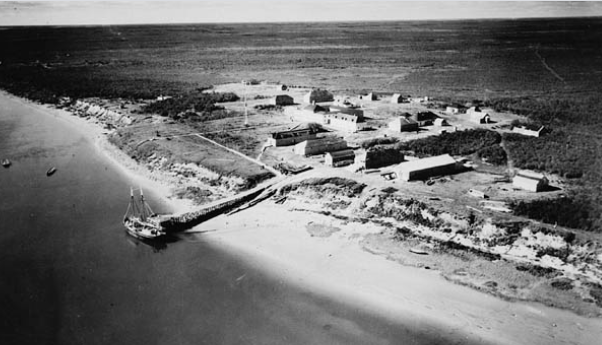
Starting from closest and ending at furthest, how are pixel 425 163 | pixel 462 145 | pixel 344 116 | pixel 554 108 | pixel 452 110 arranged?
pixel 425 163, pixel 462 145, pixel 344 116, pixel 452 110, pixel 554 108

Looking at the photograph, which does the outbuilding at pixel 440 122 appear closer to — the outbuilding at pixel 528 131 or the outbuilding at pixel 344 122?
the outbuilding at pixel 528 131

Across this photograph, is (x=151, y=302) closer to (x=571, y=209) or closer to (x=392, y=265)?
(x=392, y=265)

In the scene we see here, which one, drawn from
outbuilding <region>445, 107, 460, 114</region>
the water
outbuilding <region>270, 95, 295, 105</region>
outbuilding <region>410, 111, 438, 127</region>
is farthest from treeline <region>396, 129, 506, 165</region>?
outbuilding <region>270, 95, 295, 105</region>

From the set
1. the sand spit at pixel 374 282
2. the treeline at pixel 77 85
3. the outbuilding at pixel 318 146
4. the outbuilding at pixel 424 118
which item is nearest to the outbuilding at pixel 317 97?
the outbuilding at pixel 424 118

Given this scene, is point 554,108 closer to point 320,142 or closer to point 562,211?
point 320,142

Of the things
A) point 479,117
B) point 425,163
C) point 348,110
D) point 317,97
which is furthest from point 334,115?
point 425,163

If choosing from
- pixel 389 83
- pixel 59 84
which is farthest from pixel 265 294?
pixel 59 84
